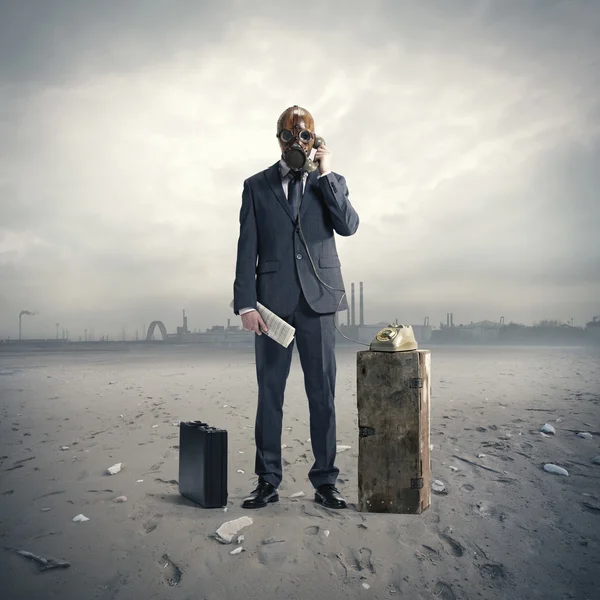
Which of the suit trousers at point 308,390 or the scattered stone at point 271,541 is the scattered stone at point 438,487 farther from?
the scattered stone at point 271,541

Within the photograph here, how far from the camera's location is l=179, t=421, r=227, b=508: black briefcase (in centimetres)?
287


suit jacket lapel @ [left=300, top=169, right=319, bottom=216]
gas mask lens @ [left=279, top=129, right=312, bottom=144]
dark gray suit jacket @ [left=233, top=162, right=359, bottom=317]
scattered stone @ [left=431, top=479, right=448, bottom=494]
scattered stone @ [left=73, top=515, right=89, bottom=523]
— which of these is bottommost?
scattered stone @ [left=73, top=515, right=89, bottom=523]

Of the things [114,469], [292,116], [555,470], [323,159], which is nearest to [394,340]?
[323,159]

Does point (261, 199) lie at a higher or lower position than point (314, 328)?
higher

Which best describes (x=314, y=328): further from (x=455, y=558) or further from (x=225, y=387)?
(x=225, y=387)

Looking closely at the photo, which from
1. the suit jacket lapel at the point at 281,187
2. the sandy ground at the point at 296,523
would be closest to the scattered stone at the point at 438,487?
the sandy ground at the point at 296,523

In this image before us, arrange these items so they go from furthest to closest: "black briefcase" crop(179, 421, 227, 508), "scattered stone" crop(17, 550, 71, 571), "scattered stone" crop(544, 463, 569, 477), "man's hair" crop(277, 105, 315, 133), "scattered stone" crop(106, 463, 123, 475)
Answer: "scattered stone" crop(106, 463, 123, 475) → "scattered stone" crop(544, 463, 569, 477) → "man's hair" crop(277, 105, 315, 133) → "black briefcase" crop(179, 421, 227, 508) → "scattered stone" crop(17, 550, 71, 571)

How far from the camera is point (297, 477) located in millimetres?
3490

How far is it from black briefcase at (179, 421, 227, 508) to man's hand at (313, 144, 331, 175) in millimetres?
1597

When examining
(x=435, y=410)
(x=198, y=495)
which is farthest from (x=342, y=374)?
(x=198, y=495)

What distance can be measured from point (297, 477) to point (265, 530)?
901 millimetres

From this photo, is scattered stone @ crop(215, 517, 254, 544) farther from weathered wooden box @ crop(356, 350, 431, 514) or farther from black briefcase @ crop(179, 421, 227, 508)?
weathered wooden box @ crop(356, 350, 431, 514)

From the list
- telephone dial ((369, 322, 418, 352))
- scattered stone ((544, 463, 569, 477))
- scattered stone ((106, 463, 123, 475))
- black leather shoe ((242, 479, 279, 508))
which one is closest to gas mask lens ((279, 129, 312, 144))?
telephone dial ((369, 322, 418, 352))

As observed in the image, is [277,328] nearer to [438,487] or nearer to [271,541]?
[271,541]
